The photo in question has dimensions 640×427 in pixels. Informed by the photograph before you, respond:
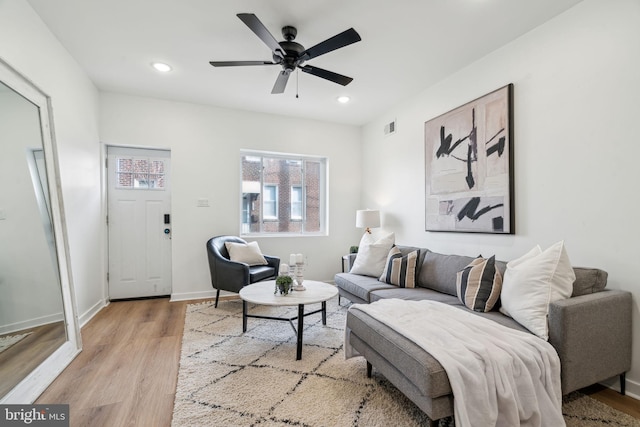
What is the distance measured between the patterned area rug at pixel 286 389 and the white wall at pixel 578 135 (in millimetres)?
1081

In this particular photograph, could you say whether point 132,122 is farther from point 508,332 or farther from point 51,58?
point 508,332

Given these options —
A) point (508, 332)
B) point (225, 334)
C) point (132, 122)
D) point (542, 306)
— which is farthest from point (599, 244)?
point (132, 122)

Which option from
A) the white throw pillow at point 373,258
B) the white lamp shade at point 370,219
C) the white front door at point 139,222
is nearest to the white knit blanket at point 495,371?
the white throw pillow at point 373,258

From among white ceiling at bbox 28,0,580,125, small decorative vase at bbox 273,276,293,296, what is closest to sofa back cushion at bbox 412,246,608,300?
small decorative vase at bbox 273,276,293,296

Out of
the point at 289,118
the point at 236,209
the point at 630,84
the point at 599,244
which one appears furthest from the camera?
the point at 289,118

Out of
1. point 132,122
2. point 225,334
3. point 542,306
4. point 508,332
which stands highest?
point 132,122

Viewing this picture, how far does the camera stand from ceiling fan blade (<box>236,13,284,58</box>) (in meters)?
1.86

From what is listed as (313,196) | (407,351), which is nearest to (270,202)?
(313,196)

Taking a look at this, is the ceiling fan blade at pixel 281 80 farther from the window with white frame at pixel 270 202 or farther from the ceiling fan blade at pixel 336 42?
the window with white frame at pixel 270 202

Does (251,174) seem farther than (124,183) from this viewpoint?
Yes

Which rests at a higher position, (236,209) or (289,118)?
(289,118)

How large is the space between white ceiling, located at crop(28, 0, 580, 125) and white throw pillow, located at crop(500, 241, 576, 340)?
1.85 m

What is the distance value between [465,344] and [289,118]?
158 inches

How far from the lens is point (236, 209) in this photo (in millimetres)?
4340
